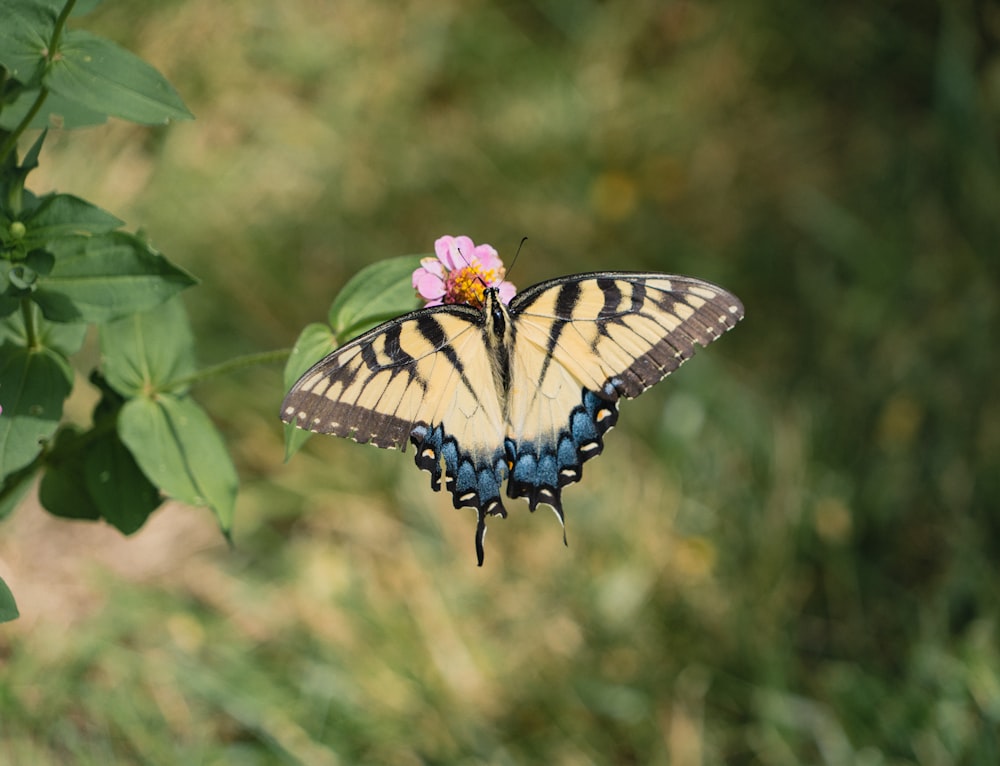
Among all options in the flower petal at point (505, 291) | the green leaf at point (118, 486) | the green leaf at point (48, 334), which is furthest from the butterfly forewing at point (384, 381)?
the green leaf at point (48, 334)

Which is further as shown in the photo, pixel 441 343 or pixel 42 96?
pixel 441 343

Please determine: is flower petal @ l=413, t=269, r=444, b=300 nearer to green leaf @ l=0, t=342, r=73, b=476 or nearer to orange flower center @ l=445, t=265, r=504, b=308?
orange flower center @ l=445, t=265, r=504, b=308

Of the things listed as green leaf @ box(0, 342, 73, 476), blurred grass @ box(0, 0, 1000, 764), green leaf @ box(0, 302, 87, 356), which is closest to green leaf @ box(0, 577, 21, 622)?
green leaf @ box(0, 342, 73, 476)

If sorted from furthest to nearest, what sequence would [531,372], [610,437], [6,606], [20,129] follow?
[610,437] < [531,372] < [20,129] < [6,606]

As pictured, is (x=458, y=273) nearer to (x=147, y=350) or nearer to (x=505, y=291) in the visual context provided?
(x=505, y=291)

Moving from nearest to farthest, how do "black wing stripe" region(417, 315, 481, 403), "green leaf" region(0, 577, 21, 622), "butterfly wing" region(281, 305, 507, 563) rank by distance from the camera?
"green leaf" region(0, 577, 21, 622) < "butterfly wing" region(281, 305, 507, 563) < "black wing stripe" region(417, 315, 481, 403)

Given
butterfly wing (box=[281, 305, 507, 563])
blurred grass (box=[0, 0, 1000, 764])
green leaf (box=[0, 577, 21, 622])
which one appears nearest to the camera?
green leaf (box=[0, 577, 21, 622])

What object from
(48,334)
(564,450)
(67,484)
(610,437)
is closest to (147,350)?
(48,334)
